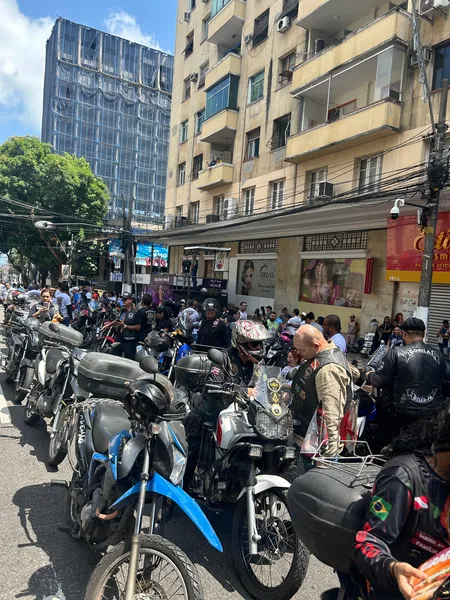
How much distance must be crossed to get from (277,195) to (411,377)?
49.1 ft

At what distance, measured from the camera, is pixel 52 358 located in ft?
16.1

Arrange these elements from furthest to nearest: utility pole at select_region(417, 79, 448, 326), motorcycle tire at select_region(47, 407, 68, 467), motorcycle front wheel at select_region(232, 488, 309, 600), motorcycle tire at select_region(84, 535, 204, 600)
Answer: utility pole at select_region(417, 79, 448, 326), motorcycle tire at select_region(47, 407, 68, 467), motorcycle front wheel at select_region(232, 488, 309, 600), motorcycle tire at select_region(84, 535, 204, 600)

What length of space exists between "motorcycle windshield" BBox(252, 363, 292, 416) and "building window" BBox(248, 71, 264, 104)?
18.5 meters

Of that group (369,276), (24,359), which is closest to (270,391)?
(24,359)

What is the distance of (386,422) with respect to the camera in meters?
3.85

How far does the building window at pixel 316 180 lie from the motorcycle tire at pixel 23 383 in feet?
38.5

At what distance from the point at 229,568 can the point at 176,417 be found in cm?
112

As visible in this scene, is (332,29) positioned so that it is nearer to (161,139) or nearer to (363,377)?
(363,377)

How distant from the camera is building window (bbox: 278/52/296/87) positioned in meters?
17.1

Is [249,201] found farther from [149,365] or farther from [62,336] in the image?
[149,365]

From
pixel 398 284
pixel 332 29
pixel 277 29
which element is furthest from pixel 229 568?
pixel 277 29

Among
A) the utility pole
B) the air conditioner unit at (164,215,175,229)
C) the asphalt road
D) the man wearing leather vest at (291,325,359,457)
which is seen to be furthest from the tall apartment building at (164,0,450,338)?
the asphalt road

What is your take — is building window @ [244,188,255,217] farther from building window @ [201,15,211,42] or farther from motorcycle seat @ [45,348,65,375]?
motorcycle seat @ [45,348,65,375]

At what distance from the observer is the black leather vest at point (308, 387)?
2836 millimetres
